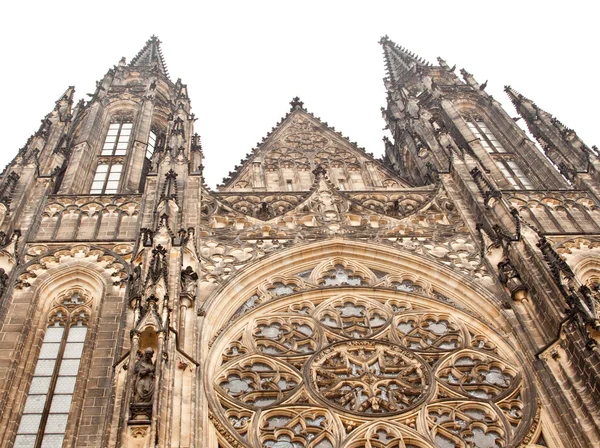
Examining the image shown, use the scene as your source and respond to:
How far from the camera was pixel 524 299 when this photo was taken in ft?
47.9

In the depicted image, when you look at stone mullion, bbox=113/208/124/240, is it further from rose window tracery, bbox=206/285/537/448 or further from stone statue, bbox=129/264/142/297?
rose window tracery, bbox=206/285/537/448

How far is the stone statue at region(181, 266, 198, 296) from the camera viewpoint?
13536 mm

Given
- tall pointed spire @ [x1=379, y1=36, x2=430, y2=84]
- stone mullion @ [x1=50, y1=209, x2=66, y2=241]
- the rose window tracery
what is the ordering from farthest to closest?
1. tall pointed spire @ [x1=379, y1=36, x2=430, y2=84]
2. stone mullion @ [x1=50, y1=209, x2=66, y2=241]
3. the rose window tracery

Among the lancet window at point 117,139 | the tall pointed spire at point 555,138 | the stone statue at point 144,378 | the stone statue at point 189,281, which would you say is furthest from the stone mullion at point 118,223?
the tall pointed spire at point 555,138

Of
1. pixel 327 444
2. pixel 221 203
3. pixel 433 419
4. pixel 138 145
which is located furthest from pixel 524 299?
pixel 138 145

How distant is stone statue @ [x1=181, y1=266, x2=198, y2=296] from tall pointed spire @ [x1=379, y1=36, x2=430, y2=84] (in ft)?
63.4

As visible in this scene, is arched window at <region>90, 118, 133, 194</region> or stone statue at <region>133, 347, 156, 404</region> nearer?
stone statue at <region>133, 347, 156, 404</region>

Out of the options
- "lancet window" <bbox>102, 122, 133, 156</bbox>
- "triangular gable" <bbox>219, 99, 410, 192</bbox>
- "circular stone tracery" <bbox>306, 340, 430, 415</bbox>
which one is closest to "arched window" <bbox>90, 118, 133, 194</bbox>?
"lancet window" <bbox>102, 122, 133, 156</bbox>

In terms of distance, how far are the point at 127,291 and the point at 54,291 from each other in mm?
1706

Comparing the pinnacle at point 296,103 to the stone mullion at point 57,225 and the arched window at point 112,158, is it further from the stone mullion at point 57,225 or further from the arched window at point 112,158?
the stone mullion at point 57,225

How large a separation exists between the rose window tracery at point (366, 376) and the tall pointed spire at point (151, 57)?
18.1m

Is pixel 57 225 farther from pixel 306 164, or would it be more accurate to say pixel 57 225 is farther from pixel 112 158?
pixel 306 164

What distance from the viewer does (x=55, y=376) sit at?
1304 cm

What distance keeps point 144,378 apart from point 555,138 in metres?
15.2
